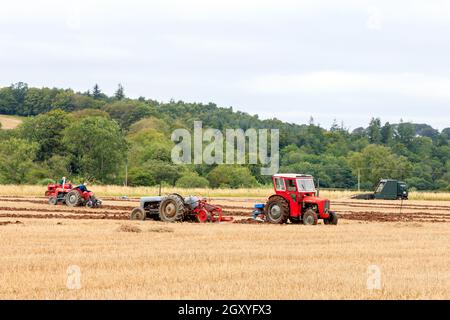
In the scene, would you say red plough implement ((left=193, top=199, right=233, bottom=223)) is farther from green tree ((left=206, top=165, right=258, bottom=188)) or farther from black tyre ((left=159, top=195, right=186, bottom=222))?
green tree ((left=206, top=165, right=258, bottom=188))

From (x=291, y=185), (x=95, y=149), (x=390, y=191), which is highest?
(x=95, y=149)

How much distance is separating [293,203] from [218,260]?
1485cm

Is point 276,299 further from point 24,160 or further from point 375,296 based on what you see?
point 24,160

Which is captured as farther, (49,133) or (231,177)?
Result: (231,177)

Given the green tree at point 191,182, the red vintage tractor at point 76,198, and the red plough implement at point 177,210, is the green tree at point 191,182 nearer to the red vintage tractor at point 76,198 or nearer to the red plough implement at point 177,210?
the red vintage tractor at point 76,198

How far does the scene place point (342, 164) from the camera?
144m

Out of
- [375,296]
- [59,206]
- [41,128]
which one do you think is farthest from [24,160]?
[375,296]

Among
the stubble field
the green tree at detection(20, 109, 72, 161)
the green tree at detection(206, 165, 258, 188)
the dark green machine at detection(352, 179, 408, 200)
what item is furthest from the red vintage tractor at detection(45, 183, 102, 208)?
the green tree at detection(206, 165, 258, 188)

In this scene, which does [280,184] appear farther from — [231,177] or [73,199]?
[231,177]

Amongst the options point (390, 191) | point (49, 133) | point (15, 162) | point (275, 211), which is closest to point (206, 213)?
point (275, 211)

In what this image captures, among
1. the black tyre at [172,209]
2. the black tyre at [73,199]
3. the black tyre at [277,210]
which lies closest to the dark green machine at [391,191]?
the black tyre at [73,199]

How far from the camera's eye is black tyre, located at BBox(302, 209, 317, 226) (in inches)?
1388

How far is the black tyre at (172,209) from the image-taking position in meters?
35.3

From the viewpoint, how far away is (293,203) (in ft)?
117
